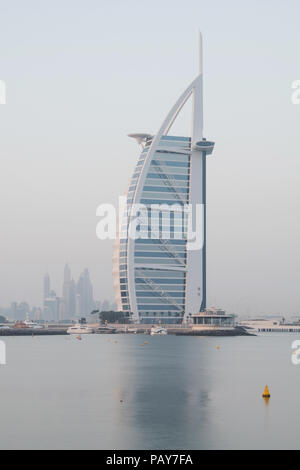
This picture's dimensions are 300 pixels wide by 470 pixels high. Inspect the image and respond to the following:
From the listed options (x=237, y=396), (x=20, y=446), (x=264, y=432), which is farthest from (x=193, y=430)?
(x=237, y=396)

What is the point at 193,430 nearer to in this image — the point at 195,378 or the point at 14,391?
the point at 14,391

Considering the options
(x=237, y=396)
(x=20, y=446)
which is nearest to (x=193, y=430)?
(x=20, y=446)
